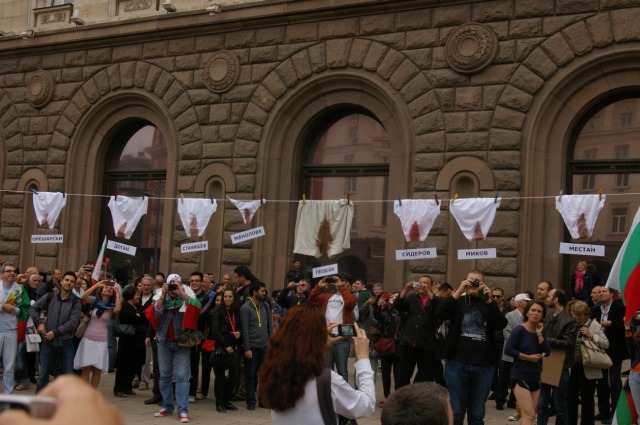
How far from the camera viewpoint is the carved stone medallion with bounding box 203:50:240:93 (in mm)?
19109

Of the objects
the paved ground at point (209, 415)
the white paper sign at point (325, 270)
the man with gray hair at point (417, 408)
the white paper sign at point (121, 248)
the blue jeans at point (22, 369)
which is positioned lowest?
the paved ground at point (209, 415)

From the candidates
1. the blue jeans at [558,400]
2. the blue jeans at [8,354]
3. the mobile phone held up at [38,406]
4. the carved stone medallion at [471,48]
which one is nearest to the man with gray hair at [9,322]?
the blue jeans at [8,354]

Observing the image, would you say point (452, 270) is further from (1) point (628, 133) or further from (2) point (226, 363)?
(2) point (226, 363)

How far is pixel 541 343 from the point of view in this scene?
993cm

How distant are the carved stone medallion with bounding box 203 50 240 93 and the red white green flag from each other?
37.8ft

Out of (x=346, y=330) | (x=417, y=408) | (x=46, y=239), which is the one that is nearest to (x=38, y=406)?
(x=417, y=408)

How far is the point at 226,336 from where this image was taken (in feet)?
41.7

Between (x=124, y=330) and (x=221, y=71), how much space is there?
7.58m

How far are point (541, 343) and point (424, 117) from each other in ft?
25.4

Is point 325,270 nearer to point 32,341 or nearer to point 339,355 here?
point 339,355

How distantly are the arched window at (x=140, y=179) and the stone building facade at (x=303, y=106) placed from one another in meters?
0.17

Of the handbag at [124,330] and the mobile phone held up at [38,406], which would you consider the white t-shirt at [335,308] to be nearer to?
the handbag at [124,330]

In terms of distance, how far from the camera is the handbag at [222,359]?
40.7ft

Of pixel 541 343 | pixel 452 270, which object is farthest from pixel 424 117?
pixel 541 343
